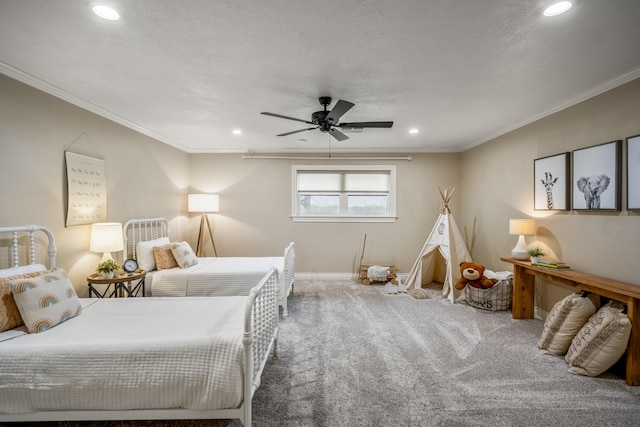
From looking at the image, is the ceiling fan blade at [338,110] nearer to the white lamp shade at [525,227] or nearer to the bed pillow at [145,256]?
the white lamp shade at [525,227]

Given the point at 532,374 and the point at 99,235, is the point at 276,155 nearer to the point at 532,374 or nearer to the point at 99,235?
the point at 99,235

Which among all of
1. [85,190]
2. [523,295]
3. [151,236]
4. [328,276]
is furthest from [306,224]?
[523,295]

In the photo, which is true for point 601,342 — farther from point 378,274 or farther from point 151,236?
point 151,236

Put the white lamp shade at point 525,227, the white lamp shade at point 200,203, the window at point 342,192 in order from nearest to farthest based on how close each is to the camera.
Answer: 1. the white lamp shade at point 525,227
2. the white lamp shade at point 200,203
3. the window at point 342,192

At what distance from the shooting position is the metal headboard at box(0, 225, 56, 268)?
2.30 metres

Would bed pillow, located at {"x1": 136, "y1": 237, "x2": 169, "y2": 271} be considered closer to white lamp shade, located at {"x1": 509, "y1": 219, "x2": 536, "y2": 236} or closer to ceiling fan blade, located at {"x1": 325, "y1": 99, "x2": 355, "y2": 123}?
ceiling fan blade, located at {"x1": 325, "y1": 99, "x2": 355, "y2": 123}

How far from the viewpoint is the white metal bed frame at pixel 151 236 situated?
140 inches

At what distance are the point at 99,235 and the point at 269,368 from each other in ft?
7.20

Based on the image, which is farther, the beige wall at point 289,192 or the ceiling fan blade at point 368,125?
the ceiling fan blade at point 368,125

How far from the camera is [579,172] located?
2982 millimetres

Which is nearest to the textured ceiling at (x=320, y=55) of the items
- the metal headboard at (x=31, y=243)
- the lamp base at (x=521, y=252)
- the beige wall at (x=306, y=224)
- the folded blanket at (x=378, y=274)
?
the metal headboard at (x=31, y=243)

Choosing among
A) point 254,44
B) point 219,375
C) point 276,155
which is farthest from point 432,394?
point 276,155

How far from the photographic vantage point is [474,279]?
3.93 m

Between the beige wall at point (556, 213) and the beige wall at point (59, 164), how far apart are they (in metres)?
5.15
